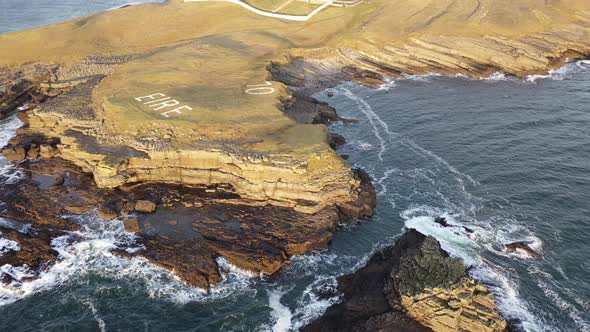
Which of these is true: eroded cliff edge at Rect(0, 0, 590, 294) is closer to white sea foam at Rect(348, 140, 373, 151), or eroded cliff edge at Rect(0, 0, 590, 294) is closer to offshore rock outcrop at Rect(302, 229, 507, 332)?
white sea foam at Rect(348, 140, 373, 151)

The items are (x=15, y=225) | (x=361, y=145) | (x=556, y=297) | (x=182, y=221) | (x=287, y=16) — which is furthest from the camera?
(x=287, y=16)

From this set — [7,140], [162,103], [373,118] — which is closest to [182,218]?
[162,103]

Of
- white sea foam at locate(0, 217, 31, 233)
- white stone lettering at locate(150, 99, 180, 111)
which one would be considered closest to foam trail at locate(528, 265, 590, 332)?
white stone lettering at locate(150, 99, 180, 111)

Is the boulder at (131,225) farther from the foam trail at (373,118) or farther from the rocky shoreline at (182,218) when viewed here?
the foam trail at (373,118)

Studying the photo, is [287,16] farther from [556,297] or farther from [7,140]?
[556,297]

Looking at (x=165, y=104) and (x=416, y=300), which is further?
(x=165, y=104)

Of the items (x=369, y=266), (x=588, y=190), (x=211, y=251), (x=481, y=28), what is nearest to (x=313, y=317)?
(x=369, y=266)
